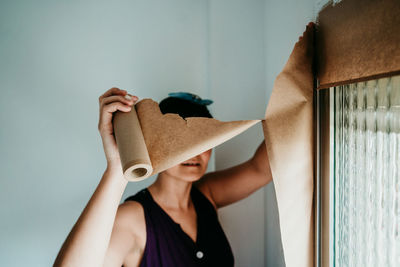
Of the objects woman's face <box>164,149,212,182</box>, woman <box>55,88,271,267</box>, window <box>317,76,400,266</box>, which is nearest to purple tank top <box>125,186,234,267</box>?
woman <box>55,88,271,267</box>

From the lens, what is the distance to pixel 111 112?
1.95 feet

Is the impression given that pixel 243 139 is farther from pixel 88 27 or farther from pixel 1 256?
pixel 1 256

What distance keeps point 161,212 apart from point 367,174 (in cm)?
63

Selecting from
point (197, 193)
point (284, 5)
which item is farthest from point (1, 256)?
point (284, 5)

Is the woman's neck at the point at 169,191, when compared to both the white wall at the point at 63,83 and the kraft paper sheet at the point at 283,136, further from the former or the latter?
the kraft paper sheet at the point at 283,136

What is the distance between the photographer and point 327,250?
2.06 feet

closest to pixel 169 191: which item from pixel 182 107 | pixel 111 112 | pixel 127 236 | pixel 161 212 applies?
pixel 161 212

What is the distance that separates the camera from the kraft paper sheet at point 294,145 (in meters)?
0.56

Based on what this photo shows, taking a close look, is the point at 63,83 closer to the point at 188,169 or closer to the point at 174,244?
the point at 188,169

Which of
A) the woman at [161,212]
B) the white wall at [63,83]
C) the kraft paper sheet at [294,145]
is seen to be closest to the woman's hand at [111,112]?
the woman at [161,212]

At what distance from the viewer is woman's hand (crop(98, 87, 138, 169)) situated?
585 mm

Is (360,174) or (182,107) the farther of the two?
(182,107)

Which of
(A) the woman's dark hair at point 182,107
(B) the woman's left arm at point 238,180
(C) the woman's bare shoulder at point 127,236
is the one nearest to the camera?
(C) the woman's bare shoulder at point 127,236

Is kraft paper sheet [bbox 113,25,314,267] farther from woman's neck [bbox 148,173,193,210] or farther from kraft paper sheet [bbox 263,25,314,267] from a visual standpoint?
woman's neck [bbox 148,173,193,210]
